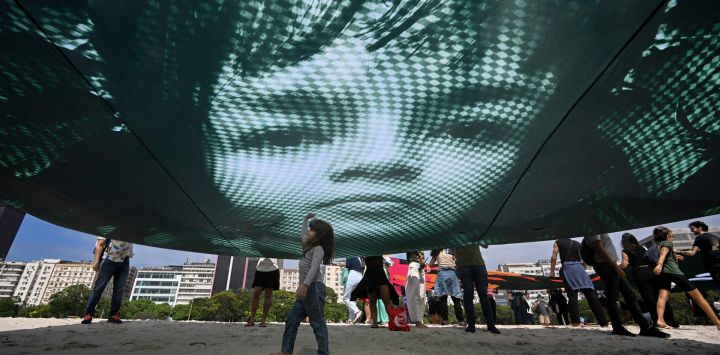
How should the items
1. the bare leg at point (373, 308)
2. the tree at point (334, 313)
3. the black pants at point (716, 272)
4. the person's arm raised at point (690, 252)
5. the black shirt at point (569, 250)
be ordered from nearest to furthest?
1. the black pants at point (716, 272)
2. the bare leg at point (373, 308)
3. the person's arm raised at point (690, 252)
4. the black shirt at point (569, 250)
5. the tree at point (334, 313)

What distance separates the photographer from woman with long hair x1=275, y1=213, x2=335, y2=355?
2.49m

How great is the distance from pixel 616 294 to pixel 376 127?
3.85m

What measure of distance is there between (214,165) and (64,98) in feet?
2.64

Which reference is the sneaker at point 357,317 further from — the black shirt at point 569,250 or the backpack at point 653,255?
the backpack at point 653,255

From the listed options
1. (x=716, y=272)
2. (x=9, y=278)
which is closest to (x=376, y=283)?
(x=716, y=272)

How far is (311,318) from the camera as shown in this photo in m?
2.52

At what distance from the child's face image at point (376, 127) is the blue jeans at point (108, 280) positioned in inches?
141

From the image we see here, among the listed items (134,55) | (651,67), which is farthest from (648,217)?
(134,55)

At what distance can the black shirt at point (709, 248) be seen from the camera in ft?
15.2

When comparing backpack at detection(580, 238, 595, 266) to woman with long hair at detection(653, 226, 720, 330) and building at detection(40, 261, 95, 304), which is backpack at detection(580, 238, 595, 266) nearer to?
woman with long hair at detection(653, 226, 720, 330)

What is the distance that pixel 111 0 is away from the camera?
4.02ft

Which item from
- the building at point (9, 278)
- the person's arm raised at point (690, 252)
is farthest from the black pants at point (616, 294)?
the building at point (9, 278)

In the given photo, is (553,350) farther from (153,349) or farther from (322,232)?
(153,349)

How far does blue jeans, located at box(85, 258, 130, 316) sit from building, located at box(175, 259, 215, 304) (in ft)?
470
